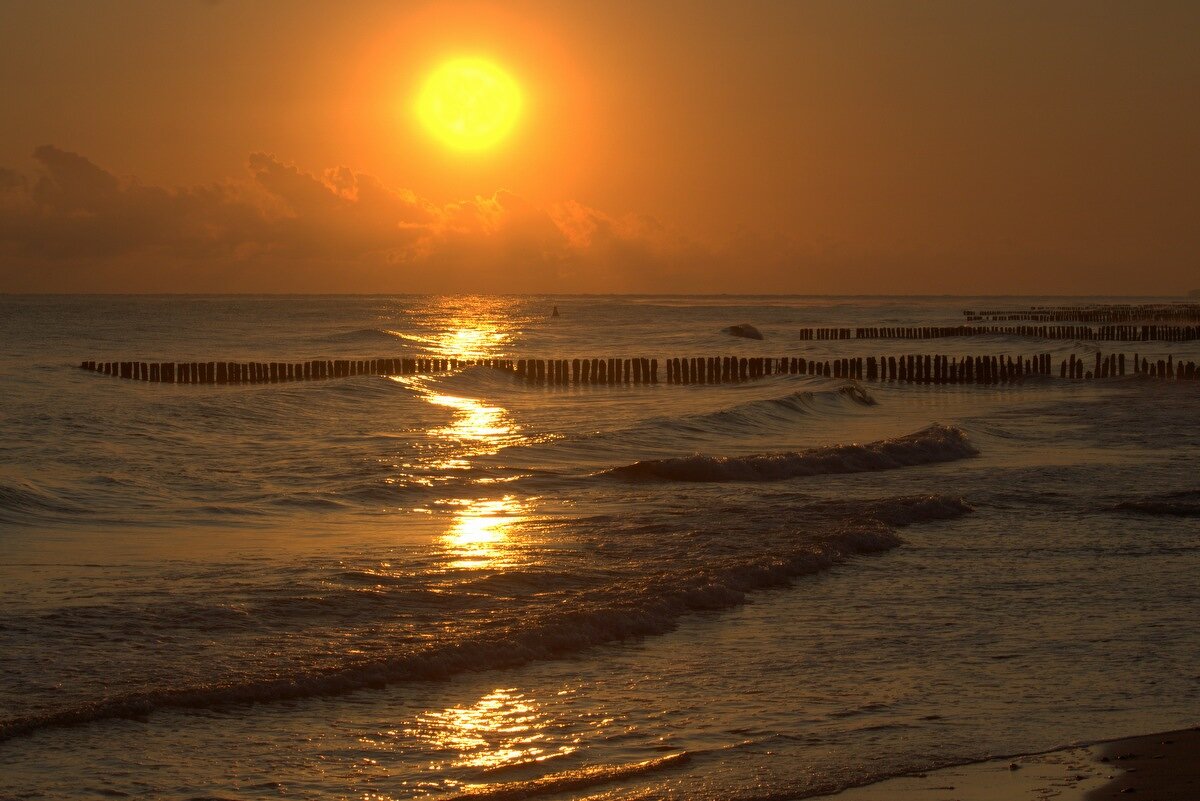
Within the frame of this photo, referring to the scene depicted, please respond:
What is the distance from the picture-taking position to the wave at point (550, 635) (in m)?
6.48

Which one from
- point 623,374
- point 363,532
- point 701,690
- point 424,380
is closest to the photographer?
point 701,690

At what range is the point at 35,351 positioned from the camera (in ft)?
175

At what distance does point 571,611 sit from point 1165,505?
810 cm

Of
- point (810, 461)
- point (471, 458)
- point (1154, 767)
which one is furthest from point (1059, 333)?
point (1154, 767)

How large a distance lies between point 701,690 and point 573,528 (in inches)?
209

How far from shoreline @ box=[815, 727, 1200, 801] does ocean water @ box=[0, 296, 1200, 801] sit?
0.14m

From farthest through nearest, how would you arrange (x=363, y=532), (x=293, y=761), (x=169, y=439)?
(x=169, y=439)
(x=363, y=532)
(x=293, y=761)

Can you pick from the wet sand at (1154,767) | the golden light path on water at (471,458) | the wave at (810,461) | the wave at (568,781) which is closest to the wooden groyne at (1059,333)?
the golden light path on water at (471,458)

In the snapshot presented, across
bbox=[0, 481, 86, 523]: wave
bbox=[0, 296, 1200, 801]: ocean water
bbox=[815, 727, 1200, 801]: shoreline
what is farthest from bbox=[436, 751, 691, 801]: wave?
bbox=[0, 481, 86, 523]: wave

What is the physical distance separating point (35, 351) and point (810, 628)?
52.4 m

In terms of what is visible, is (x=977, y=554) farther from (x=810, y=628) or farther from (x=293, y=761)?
(x=293, y=761)

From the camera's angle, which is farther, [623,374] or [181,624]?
[623,374]

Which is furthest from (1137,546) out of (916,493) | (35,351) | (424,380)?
(35,351)

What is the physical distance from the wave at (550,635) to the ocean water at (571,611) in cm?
2
